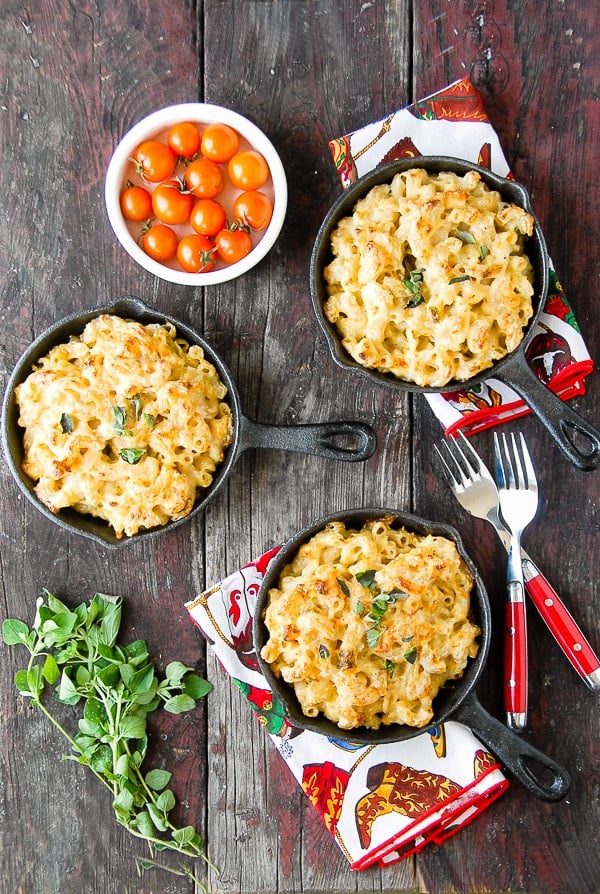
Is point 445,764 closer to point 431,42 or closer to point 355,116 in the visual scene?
point 355,116

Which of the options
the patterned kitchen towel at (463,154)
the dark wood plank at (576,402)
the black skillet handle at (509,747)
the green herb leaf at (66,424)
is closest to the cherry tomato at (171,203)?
the patterned kitchen towel at (463,154)

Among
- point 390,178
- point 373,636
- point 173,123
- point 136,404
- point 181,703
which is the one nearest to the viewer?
point 373,636

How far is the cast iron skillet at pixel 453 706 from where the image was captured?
2.79m

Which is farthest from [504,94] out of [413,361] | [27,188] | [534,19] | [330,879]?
[330,879]

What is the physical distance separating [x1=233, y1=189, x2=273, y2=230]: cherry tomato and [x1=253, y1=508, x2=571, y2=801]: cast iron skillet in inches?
42.9

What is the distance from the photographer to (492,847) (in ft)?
10.5

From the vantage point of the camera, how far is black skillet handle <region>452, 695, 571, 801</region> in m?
2.83

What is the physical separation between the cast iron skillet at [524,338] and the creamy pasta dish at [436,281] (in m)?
0.03

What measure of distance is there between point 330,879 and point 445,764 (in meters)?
0.66

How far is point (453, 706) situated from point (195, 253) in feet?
5.93

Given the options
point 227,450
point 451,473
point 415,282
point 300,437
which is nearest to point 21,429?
point 227,450

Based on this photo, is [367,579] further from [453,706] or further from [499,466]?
[499,466]

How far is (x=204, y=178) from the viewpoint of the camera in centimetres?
299

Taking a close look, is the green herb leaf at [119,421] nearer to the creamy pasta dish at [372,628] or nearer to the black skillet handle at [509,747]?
the creamy pasta dish at [372,628]
